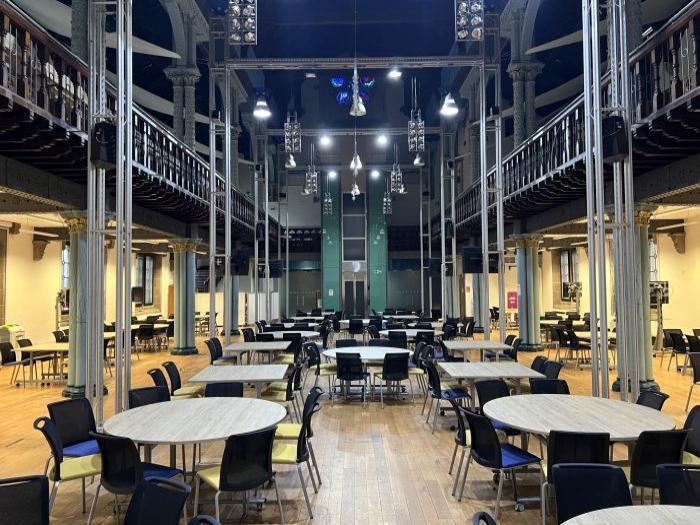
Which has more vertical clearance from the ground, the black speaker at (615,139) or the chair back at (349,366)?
the black speaker at (615,139)

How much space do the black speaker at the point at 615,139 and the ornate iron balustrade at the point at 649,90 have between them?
343 mm

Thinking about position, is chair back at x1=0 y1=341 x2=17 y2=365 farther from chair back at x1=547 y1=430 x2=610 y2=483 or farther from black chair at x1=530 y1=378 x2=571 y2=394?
chair back at x1=547 y1=430 x2=610 y2=483

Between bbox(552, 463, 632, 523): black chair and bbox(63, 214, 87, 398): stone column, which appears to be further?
bbox(63, 214, 87, 398): stone column

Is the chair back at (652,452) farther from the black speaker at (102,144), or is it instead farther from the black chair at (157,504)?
the black speaker at (102,144)

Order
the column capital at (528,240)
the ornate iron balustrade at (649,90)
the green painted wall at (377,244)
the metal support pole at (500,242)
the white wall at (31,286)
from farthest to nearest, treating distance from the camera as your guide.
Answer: the green painted wall at (377,244) < the column capital at (528,240) < the white wall at (31,286) < the metal support pole at (500,242) < the ornate iron balustrade at (649,90)

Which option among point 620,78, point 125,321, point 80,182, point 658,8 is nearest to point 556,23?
point 658,8

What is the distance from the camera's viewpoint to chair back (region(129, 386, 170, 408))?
4.82 metres

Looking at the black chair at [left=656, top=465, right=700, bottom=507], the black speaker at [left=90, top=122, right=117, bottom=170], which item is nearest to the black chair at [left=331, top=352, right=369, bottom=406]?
the black speaker at [left=90, top=122, right=117, bottom=170]

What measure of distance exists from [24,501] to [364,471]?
3244 millimetres

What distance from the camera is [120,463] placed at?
3.51 m

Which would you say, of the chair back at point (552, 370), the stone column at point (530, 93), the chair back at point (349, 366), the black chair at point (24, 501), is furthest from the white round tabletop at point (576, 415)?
the stone column at point (530, 93)

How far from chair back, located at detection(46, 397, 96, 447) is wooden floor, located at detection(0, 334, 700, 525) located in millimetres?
549

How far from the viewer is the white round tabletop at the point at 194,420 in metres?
3.65

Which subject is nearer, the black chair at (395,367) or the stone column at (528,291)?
the black chair at (395,367)
